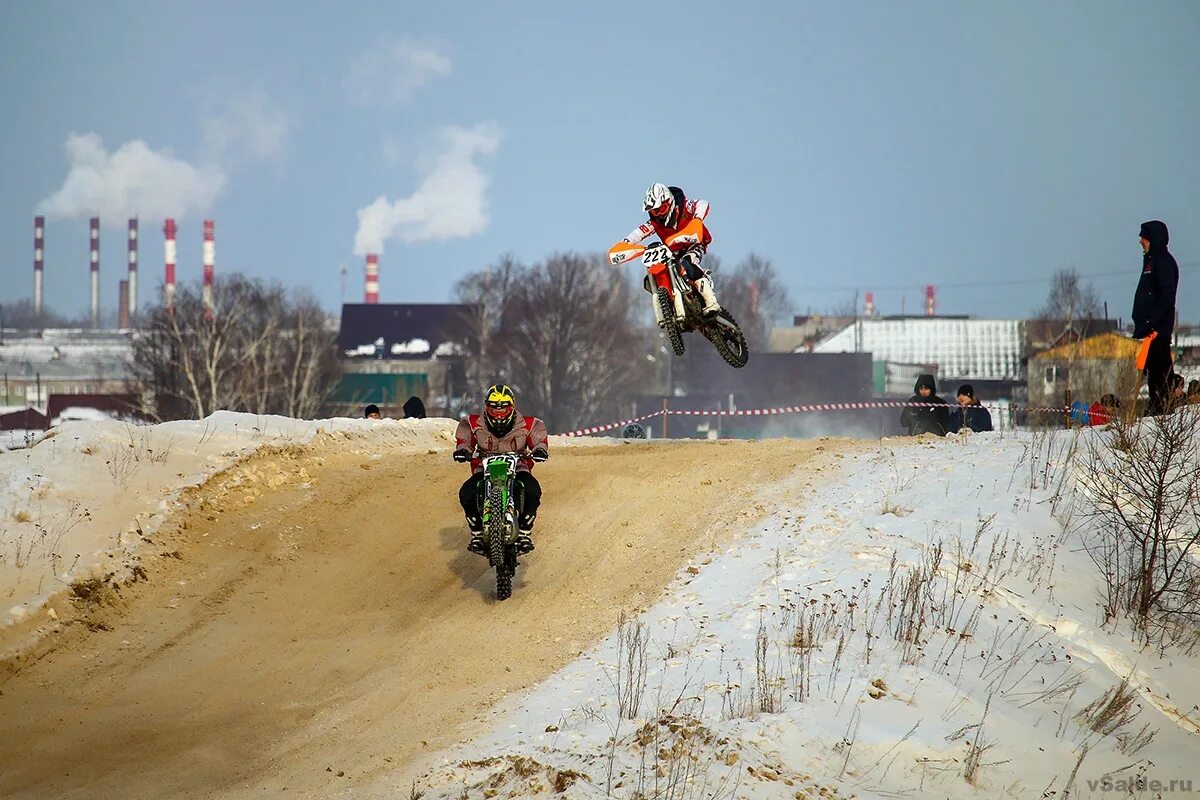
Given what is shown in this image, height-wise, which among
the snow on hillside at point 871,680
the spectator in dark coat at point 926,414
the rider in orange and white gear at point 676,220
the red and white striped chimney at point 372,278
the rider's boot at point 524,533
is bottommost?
the snow on hillside at point 871,680

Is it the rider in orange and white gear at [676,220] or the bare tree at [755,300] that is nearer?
the rider in orange and white gear at [676,220]

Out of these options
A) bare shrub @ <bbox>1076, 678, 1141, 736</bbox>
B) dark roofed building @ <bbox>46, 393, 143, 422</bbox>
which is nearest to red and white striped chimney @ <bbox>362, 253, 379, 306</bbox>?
dark roofed building @ <bbox>46, 393, 143, 422</bbox>

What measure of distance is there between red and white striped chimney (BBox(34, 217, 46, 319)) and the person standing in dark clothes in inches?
6447

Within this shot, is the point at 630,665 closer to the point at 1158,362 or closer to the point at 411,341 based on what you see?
the point at 1158,362

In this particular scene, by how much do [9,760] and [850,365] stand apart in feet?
173

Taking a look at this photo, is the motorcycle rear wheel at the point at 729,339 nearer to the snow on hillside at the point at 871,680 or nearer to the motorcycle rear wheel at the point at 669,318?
the motorcycle rear wheel at the point at 669,318

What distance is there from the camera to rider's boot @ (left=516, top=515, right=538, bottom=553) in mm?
12414

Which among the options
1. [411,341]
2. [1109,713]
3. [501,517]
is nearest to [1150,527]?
[1109,713]

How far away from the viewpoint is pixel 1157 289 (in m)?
15.0

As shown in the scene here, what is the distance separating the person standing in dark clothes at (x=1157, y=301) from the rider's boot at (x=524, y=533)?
321 inches

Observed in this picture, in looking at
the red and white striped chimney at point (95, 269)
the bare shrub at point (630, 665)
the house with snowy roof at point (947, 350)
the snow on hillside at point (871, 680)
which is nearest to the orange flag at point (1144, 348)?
the snow on hillside at point (871, 680)

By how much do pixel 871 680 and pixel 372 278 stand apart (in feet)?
431

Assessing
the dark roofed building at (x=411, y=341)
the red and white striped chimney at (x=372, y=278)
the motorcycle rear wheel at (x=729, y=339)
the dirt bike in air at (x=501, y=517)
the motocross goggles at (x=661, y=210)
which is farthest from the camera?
the red and white striped chimney at (x=372, y=278)

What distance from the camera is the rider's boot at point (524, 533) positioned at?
489 inches
